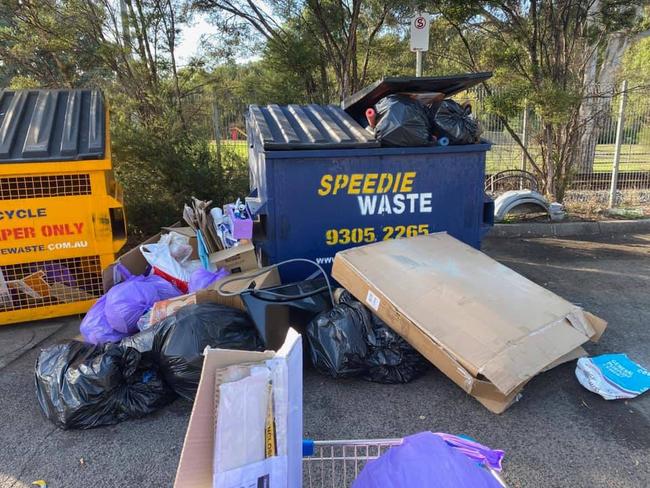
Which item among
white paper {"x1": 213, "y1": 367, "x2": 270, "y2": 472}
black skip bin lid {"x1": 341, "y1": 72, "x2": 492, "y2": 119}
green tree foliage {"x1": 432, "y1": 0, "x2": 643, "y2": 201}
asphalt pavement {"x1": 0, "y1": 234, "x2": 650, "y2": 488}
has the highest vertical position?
green tree foliage {"x1": 432, "y1": 0, "x2": 643, "y2": 201}

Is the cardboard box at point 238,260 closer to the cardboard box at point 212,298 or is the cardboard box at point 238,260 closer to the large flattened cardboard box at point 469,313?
the cardboard box at point 212,298

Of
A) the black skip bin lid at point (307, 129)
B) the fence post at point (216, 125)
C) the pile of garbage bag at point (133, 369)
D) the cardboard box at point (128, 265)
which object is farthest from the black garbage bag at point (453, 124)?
the fence post at point (216, 125)

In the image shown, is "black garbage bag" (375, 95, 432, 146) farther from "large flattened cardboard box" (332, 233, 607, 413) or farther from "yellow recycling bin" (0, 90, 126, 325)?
"yellow recycling bin" (0, 90, 126, 325)

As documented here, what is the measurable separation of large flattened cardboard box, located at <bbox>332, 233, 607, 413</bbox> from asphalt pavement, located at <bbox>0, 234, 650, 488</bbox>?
16cm

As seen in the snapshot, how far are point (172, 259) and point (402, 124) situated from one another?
78.2 inches

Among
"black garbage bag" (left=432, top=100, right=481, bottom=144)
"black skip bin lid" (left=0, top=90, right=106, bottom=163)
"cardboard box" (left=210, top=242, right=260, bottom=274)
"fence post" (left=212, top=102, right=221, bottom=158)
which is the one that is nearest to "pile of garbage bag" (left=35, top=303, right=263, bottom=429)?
"cardboard box" (left=210, top=242, right=260, bottom=274)

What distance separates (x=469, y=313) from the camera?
8.43 ft

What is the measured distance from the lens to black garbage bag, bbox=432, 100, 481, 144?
3.49 m

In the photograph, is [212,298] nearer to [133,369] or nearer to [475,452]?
[133,369]

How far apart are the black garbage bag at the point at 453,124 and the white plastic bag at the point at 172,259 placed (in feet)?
6.91

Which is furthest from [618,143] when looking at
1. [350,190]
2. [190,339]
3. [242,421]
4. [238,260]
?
[242,421]

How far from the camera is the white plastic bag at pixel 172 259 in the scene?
140 inches

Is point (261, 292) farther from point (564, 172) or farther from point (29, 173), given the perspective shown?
point (564, 172)

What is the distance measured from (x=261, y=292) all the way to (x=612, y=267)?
376 cm
